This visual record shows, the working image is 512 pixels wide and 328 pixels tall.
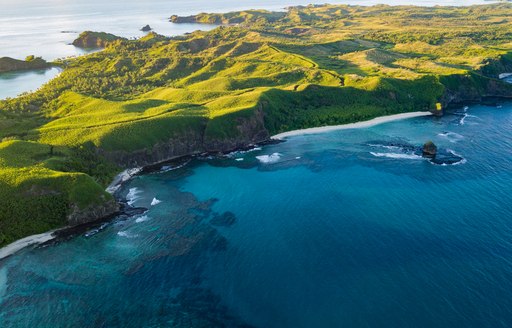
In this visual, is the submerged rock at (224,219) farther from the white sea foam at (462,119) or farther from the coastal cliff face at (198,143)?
the white sea foam at (462,119)

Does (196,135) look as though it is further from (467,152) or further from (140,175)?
(467,152)

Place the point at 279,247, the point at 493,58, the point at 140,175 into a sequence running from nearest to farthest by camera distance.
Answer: the point at 279,247
the point at 140,175
the point at 493,58

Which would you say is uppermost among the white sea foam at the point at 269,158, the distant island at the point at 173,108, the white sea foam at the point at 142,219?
the distant island at the point at 173,108

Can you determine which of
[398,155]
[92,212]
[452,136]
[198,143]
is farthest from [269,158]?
[452,136]

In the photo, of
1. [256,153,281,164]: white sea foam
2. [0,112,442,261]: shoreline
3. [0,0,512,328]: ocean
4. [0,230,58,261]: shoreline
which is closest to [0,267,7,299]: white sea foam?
[0,0,512,328]: ocean

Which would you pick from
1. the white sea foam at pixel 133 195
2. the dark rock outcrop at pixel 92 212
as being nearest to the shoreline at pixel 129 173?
the dark rock outcrop at pixel 92 212

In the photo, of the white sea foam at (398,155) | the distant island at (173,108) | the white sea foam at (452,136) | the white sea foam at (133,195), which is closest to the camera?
the distant island at (173,108)

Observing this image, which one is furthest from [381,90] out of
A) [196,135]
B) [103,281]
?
[103,281]
